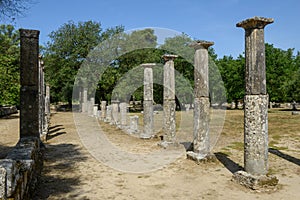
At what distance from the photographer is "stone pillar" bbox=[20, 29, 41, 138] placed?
758 cm

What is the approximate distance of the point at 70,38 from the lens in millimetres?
34656

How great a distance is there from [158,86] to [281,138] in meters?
25.6

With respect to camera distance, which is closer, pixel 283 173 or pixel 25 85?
pixel 283 173

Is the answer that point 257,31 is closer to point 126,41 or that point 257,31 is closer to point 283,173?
point 283,173

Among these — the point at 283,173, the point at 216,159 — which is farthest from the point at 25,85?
the point at 283,173

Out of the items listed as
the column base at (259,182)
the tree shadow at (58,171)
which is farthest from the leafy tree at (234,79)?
the column base at (259,182)

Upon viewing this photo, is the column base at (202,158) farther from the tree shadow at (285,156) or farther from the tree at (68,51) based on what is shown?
the tree at (68,51)

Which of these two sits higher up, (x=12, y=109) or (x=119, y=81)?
(x=119, y=81)

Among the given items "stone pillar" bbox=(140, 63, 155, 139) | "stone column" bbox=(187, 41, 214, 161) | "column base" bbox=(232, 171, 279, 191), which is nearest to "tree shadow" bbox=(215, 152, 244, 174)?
"stone column" bbox=(187, 41, 214, 161)

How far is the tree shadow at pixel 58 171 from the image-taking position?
226 inches

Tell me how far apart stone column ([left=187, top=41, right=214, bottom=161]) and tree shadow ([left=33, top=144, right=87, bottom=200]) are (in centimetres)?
369

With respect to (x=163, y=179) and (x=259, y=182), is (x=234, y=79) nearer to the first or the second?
(x=163, y=179)

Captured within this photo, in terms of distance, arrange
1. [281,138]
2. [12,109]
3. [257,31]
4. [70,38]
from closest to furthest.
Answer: [257,31] < [281,138] < [12,109] < [70,38]

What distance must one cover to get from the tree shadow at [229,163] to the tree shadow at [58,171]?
4.10 meters
